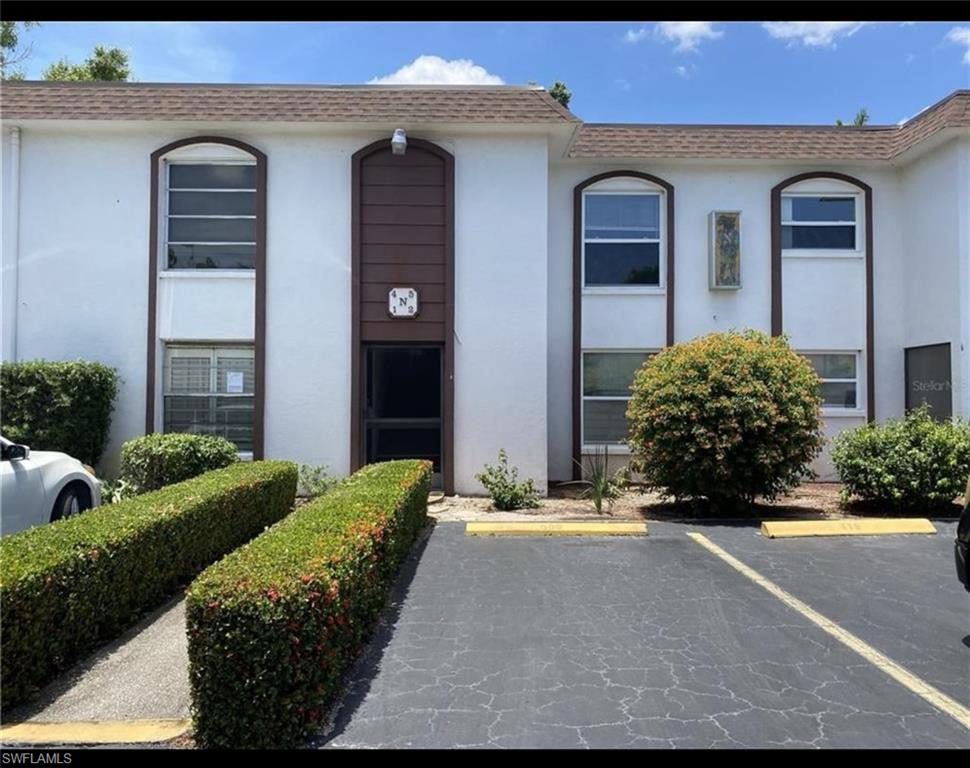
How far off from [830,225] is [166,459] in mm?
11815

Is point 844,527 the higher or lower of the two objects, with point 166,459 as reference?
lower

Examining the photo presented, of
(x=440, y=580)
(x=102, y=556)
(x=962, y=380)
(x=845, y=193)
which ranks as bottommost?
(x=440, y=580)

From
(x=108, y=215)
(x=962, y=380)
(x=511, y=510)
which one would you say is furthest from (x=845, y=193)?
(x=108, y=215)

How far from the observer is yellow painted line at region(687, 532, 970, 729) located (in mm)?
3746

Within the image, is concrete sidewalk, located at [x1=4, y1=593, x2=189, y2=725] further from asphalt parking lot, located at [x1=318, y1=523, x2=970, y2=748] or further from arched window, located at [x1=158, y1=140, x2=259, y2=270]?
arched window, located at [x1=158, y1=140, x2=259, y2=270]

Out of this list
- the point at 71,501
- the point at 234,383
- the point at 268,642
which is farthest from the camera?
the point at 234,383

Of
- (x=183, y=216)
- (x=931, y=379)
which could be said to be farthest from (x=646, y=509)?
(x=183, y=216)

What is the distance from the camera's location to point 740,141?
12.2m

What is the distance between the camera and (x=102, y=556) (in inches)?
183

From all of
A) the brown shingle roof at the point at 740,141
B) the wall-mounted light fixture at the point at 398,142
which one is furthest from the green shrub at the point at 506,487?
the brown shingle roof at the point at 740,141

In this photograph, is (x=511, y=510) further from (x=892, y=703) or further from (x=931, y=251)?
(x=931, y=251)

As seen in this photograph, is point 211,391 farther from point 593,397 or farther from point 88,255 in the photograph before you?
point 593,397

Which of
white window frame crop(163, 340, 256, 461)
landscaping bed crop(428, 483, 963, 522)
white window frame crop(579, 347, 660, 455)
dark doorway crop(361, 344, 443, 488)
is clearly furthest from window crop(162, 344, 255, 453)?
white window frame crop(579, 347, 660, 455)

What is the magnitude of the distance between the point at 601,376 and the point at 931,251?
5808 mm
